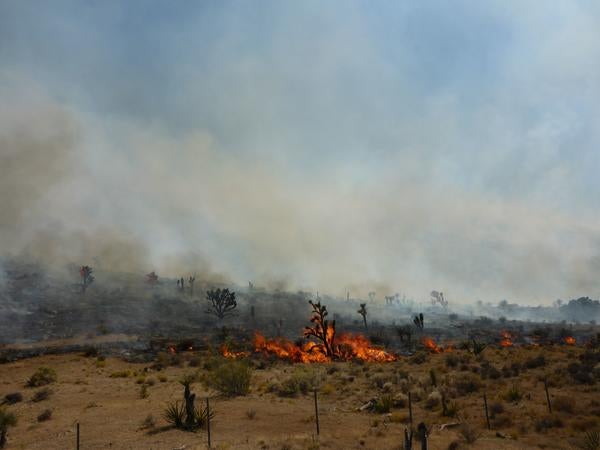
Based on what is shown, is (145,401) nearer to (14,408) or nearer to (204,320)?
(14,408)

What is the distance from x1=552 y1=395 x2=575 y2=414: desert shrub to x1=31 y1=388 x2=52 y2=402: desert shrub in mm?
29532

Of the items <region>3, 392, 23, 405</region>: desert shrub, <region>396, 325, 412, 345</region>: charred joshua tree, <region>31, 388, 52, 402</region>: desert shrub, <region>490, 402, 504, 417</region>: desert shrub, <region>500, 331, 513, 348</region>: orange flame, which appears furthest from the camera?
<region>396, 325, 412, 345</region>: charred joshua tree

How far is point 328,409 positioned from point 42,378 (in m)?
22.9

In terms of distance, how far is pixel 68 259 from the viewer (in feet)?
465

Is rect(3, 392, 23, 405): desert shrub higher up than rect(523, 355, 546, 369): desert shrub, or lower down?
higher up

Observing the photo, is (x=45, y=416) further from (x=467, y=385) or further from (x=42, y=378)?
(x=467, y=385)

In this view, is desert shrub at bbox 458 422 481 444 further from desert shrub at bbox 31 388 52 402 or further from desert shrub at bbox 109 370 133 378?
desert shrub at bbox 109 370 133 378

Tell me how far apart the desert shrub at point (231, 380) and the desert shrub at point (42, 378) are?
43.3ft

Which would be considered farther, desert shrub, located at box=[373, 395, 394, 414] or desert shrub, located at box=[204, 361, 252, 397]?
desert shrub, located at box=[204, 361, 252, 397]

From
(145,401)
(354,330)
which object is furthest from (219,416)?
(354,330)

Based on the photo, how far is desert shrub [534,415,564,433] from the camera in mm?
17172

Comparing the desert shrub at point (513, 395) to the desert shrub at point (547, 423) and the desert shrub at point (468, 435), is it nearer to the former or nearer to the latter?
the desert shrub at point (547, 423)

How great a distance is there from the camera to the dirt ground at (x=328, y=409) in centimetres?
1653

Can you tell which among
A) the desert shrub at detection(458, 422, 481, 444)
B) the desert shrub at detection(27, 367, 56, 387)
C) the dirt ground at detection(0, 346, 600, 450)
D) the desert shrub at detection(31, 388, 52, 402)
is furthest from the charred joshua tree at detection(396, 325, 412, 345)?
the desert shrub at detection(31, 388, 52, 402)
